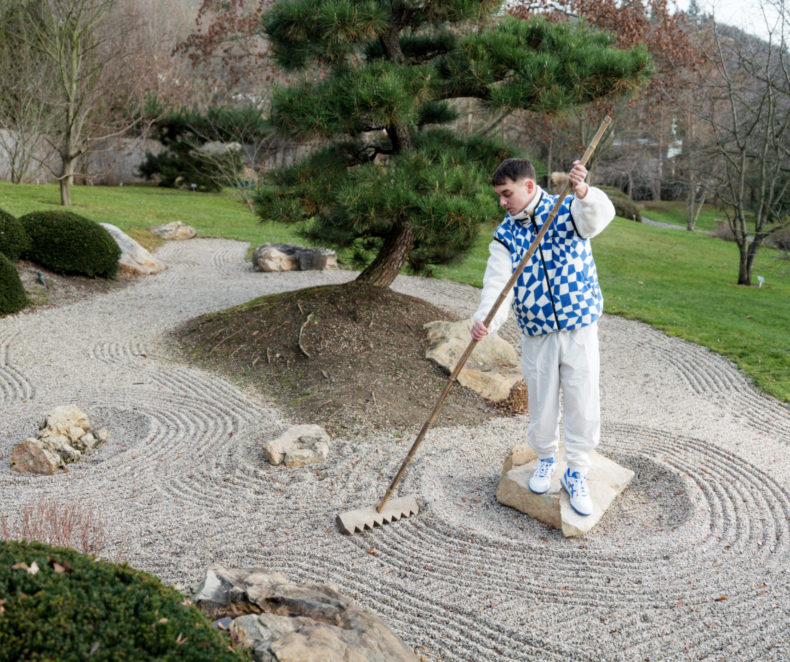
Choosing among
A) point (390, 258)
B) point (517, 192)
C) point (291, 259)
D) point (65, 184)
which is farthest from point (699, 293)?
point (65, 184)

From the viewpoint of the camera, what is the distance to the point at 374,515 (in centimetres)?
368

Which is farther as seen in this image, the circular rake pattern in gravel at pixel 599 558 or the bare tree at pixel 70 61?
the bare tree at pixel 70 61

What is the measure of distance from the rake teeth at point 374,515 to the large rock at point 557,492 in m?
0.56

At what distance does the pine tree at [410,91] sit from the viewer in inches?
214

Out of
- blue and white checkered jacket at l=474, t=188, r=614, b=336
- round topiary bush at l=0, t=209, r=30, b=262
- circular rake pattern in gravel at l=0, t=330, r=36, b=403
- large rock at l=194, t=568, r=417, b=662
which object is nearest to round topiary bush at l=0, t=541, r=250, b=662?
large rock at l=194, t=568, r=417, b=662

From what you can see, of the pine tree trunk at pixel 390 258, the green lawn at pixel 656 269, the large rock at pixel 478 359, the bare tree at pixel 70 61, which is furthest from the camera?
the bare tree at pixel 70 61

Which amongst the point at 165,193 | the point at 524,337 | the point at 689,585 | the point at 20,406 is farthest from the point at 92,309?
the point at 165,193

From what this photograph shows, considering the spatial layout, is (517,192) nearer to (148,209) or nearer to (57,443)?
(57,443)

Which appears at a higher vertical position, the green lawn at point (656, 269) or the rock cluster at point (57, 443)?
the green lawn at point (656, 269)

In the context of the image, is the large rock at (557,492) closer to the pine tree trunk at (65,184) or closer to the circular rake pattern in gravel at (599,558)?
the circular rake pattern in gravel at (599,558)

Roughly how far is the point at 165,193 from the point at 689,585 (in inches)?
819

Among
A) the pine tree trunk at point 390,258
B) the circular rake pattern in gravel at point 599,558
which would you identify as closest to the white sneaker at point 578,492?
the circular rake pattern in gravel at point 599,558

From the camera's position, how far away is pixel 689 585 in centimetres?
312

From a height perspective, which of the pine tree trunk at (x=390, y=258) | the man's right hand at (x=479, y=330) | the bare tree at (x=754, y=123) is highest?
the bare tree at (x=754, y=123)
